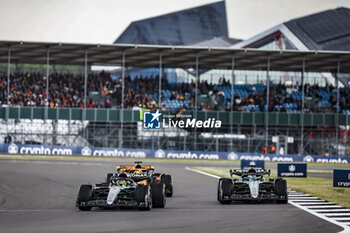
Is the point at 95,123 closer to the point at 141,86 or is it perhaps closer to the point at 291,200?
the point at 141,86

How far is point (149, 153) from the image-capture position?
5797 cm

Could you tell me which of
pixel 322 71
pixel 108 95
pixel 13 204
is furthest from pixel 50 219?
pixel 322 71

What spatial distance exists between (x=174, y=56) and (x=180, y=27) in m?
67.8

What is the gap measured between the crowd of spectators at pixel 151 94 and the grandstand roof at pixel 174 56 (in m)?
1.99

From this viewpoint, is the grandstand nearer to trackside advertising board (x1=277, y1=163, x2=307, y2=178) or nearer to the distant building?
the distant building

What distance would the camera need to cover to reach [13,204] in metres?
17.7

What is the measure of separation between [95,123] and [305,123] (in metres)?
20.7

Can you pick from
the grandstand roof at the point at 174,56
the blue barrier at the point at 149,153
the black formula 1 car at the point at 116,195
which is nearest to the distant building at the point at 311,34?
the grandstand roof at the point at 174,56

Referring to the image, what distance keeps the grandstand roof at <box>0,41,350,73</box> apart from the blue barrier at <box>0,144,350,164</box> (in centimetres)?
952

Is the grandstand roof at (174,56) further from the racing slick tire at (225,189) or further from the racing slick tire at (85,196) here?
the racing slick tire at (85,196)

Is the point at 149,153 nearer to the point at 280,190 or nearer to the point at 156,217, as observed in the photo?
the point at 280,190

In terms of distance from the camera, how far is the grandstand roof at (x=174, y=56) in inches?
2321

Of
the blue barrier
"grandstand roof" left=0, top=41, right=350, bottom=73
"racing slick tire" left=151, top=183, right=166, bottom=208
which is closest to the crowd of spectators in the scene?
"grandstand roof" left=0, top=41, right=350, bottom=73

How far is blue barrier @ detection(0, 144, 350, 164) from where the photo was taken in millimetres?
57031
